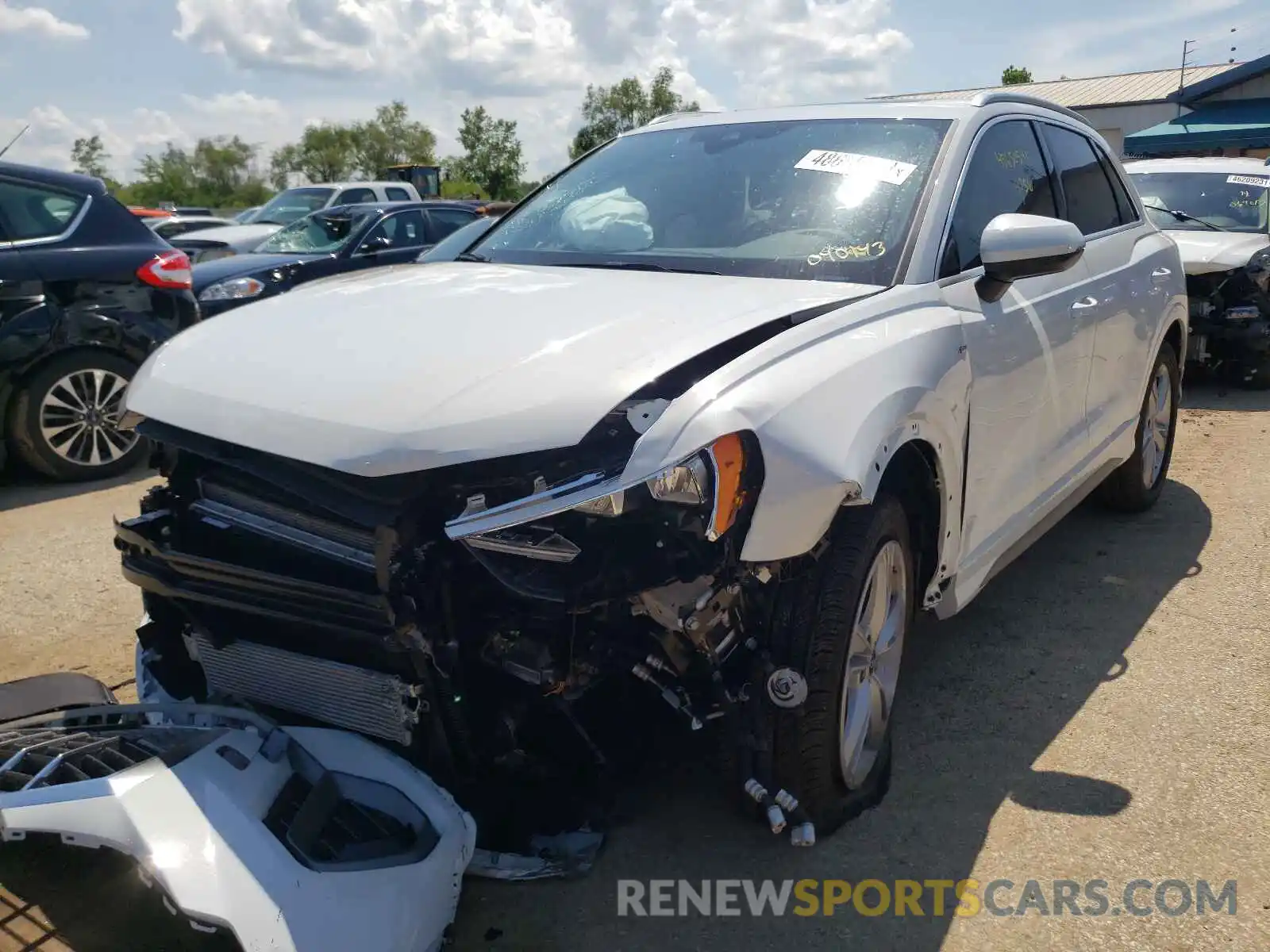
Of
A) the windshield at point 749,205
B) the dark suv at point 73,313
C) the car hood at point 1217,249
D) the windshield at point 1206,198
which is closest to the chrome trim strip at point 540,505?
the windshield at point 749,205

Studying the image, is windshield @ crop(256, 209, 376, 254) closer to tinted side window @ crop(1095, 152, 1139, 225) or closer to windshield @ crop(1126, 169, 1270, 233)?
tinted side window @ crop(1095, 152, 1139, 225)

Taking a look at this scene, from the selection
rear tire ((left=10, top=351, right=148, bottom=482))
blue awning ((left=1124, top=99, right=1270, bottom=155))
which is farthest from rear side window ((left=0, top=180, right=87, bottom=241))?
blue awning ((left=1124, top=99, right=1270, bottom=155))

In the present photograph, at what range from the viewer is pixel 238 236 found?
583 inches

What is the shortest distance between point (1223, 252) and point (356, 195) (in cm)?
1241

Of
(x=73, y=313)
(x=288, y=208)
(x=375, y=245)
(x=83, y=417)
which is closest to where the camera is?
(x=73, y=313)

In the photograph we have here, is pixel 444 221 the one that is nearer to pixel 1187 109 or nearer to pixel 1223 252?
pixel 1223 252

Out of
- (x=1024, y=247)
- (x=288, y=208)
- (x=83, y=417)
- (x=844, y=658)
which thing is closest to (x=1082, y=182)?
(x=1024, y=247)

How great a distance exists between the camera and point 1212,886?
2.55 m

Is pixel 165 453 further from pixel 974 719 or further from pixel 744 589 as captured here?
pixel 974 719

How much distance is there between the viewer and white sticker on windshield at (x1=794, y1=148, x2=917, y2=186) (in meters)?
3.23

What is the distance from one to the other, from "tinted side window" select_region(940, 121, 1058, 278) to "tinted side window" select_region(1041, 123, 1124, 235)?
207 millimetres

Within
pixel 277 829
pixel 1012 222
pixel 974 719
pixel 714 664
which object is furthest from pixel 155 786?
pixel 1012 222

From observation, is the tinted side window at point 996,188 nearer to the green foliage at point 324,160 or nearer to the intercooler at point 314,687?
the intercooler at point 314,687

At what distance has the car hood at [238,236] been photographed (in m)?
13.9
